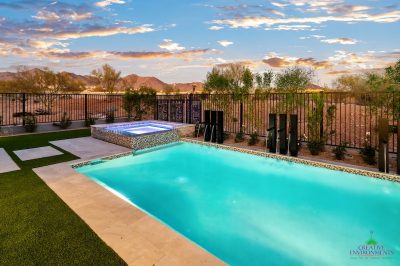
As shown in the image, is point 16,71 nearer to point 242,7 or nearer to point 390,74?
point 242,7

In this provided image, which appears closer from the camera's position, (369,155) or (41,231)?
(41,231)

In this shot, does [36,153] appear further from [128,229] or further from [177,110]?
[177,110]

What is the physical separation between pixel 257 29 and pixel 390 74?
9840 millimetres

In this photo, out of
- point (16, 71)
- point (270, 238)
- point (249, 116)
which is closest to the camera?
point (270, 238)

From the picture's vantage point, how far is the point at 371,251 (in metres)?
3.78

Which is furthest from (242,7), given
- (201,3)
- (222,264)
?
(222,264)

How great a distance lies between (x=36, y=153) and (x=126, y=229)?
5.63 meters

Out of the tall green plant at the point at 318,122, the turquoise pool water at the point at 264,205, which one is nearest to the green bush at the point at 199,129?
the turquoise pool water at the point at 264,205

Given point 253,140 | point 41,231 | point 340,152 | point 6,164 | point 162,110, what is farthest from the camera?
point 162,110

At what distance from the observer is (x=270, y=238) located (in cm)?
404

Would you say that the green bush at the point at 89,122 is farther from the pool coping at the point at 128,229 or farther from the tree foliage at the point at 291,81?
the tree foliage at the point at 291,81

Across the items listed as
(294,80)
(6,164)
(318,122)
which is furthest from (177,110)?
(6,164)

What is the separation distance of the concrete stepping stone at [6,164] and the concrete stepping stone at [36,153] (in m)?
0.27

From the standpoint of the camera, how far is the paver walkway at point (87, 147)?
295 inches
